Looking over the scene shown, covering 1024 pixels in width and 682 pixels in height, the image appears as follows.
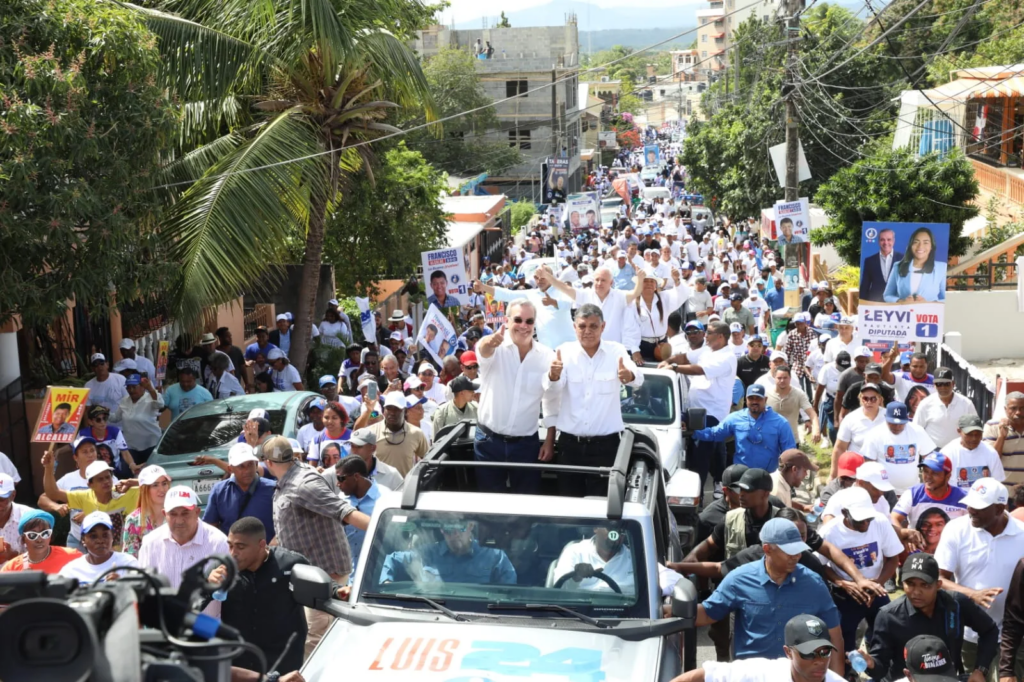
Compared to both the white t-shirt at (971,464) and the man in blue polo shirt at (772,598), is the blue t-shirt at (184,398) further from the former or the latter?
the man in blue polo shirt at (772,598)

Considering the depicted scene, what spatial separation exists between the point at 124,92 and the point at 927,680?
913 centimetres

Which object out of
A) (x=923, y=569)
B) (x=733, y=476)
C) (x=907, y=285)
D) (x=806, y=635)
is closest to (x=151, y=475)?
(x=733, y=476)

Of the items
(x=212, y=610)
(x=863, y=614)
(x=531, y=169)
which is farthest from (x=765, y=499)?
(x=531, y=169)

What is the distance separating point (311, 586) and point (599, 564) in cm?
141

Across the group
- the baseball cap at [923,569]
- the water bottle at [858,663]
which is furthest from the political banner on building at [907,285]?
the water bottle at [858,663]

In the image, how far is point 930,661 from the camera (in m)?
5.86

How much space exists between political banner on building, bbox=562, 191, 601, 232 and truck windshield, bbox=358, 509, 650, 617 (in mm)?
38269

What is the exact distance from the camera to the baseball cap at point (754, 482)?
7.56 meters

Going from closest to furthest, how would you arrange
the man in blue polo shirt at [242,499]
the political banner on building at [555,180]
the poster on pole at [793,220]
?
the man in blue polo shirt at [242,499] → the poster on pole at [793,220] → the political banner on building at [555,180]

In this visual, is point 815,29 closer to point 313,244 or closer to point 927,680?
point 313,244

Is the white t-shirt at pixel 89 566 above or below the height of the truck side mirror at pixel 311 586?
below

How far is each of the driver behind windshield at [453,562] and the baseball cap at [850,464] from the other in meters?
3.86

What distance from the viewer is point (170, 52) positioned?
1440cm

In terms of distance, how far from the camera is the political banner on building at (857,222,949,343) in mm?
13484
